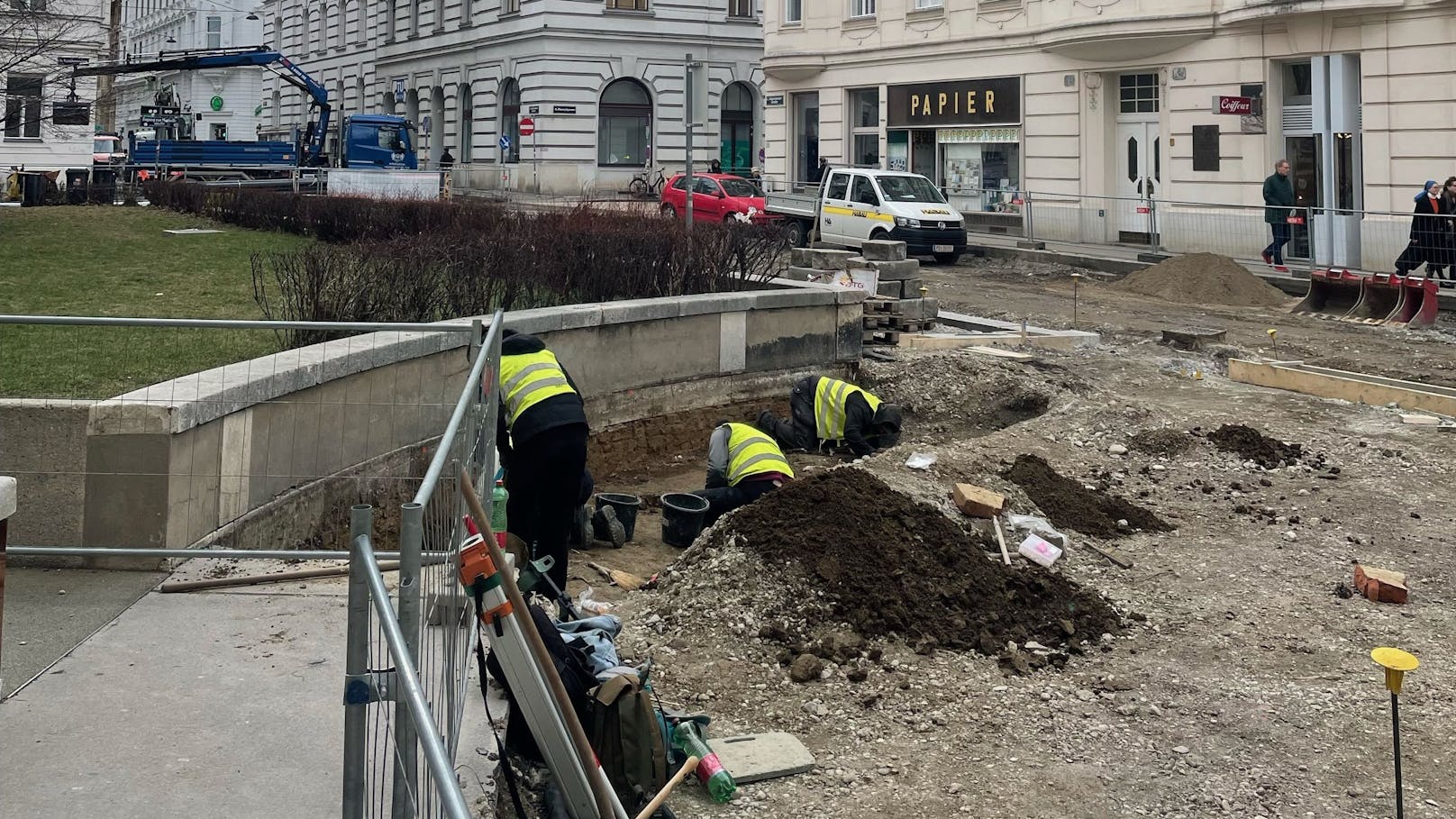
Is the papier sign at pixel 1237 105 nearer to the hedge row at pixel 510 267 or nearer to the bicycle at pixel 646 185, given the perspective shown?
the hedge row at pixel 510 267

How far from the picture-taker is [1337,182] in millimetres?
24875

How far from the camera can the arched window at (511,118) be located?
49344 mm

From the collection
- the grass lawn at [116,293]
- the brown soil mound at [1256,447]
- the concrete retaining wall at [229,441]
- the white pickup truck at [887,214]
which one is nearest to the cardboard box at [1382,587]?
the brown soil mound at [1256,447]

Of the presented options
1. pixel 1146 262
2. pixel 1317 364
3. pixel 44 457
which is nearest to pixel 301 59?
pixel 1146 262

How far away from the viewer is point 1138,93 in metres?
29.0

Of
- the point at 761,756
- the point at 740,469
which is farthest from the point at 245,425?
the point at 740,469

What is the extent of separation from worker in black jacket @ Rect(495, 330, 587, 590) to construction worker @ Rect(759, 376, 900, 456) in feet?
16.2

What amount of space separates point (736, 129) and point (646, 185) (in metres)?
7.29

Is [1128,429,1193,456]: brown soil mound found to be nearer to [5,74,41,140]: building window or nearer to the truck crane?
[5,74,41,140]: building window

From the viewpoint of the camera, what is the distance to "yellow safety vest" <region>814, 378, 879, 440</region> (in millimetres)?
12234

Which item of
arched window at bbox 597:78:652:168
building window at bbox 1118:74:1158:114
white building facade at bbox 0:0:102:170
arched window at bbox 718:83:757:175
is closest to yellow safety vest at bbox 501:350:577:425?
white building facade at bbox 0:0:102:170

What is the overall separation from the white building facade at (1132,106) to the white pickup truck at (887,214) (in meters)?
3.83

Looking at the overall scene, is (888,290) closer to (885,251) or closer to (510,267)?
(885,251)

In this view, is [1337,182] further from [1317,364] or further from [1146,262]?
[1317,364]
